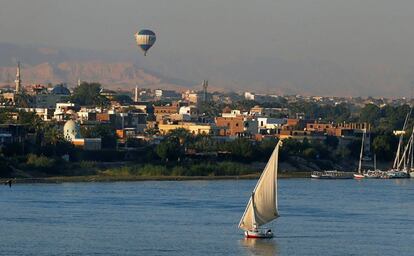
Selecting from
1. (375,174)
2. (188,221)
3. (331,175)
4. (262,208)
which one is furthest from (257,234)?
(375,174)

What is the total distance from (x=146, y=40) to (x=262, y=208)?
75.4 metres

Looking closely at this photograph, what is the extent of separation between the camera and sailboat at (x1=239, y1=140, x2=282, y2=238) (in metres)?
36.2

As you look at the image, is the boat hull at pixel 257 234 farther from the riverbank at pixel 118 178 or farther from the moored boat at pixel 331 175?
the moored boat at pixel 331 175

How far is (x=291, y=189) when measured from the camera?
57.7m

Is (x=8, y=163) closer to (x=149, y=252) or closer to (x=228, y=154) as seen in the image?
(x=228, y=154)

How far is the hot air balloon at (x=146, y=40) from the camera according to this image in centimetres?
11112

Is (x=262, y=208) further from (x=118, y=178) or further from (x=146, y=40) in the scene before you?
(x=146, y=40)

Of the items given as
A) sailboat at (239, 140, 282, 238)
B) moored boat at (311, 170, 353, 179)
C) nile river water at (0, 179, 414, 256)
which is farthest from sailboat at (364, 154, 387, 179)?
sailboat at (239, 140, 282, 238)

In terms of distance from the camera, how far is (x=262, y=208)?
36406 millimetres

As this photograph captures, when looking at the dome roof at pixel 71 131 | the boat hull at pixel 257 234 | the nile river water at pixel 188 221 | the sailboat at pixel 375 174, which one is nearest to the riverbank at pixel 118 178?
the nile river water at pixel 188 221

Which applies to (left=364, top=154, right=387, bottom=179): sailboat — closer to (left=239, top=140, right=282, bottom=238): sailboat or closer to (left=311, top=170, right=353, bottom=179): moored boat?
(left=311, top=170, right=353, bottom=179): moored boat

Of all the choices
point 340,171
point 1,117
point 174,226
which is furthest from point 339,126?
point 174,226

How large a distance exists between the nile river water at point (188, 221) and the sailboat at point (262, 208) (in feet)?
1.47

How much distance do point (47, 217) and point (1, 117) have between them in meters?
38.1
